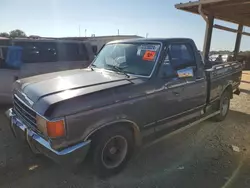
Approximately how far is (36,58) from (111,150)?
4.23 m

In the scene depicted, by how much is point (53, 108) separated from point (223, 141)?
333 centimetres

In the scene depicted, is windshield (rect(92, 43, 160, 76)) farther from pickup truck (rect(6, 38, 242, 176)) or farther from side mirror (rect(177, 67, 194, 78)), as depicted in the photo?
side mirror (rect(177, 67, 194, 78))

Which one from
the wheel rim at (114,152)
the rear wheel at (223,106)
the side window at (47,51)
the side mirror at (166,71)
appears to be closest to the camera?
the wheel rim at (114,152)

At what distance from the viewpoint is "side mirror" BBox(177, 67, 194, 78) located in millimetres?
3799

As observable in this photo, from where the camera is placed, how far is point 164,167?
3.49 meters

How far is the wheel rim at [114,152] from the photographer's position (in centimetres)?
307

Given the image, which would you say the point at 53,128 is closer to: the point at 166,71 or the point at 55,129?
the point at 55,129

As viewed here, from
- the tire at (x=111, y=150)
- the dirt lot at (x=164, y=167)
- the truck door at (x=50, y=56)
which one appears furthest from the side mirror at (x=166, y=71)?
the truck door at (x=50, y=56)

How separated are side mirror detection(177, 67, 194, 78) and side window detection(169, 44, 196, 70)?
74mm

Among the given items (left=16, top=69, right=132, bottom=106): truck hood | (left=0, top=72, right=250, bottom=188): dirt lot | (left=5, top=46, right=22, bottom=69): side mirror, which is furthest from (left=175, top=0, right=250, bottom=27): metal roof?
(left=16, top=69, right=132, bottom=106): truck hood

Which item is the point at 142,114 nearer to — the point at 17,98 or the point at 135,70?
the point at 135,70

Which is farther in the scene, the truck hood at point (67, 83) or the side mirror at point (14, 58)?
the side mirror at point (14, 58)

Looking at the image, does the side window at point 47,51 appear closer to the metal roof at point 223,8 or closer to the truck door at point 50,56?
the truck door at point 50,56

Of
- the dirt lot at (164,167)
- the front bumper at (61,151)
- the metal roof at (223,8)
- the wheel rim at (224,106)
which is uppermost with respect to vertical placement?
the metal roof at (223,8)
